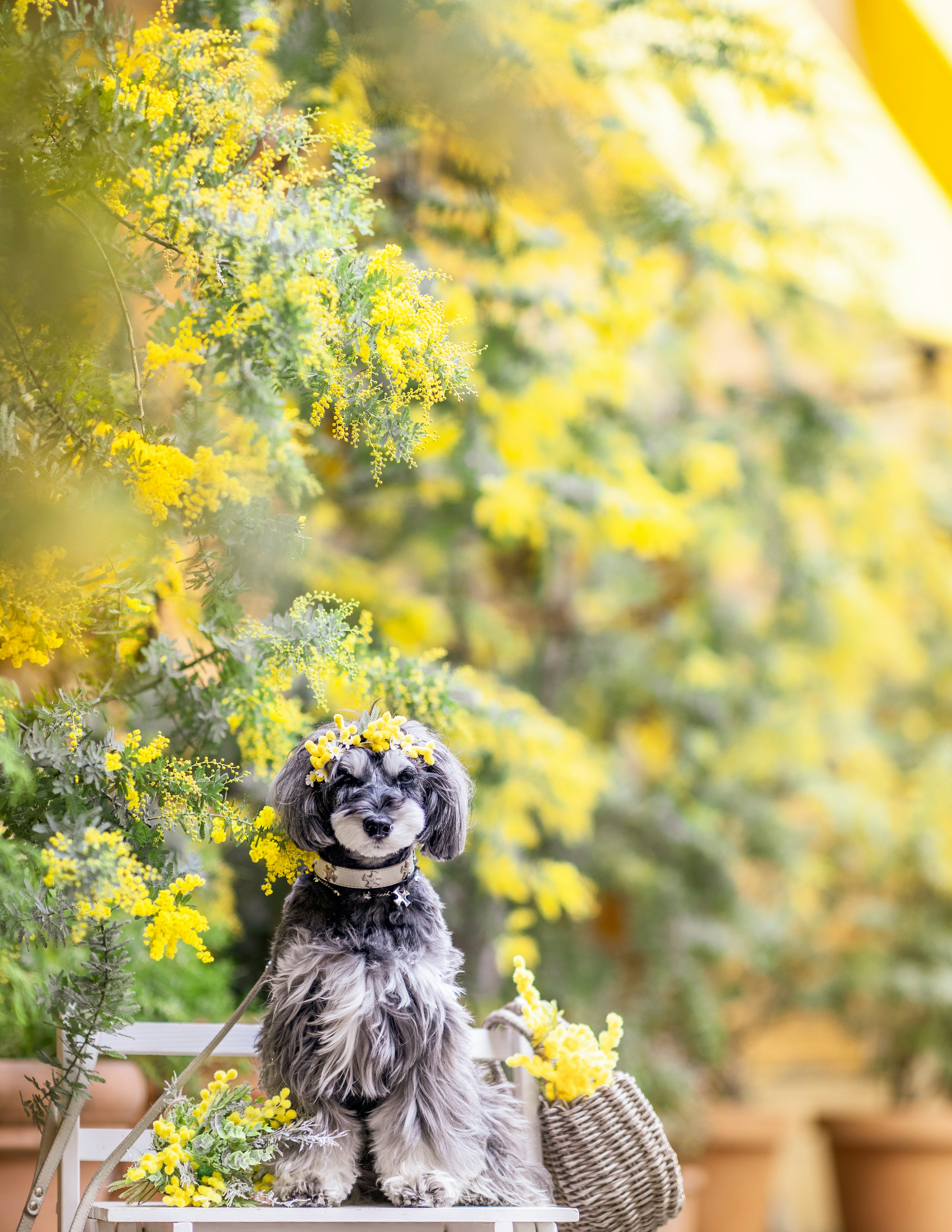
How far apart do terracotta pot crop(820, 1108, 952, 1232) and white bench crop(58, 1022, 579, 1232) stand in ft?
8.30

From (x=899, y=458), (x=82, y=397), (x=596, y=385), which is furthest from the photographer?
(x=899, y=458)

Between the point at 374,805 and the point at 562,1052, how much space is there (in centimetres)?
41

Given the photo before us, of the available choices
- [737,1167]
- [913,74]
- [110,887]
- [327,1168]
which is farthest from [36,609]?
[737,1167]

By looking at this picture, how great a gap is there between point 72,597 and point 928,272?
295cm

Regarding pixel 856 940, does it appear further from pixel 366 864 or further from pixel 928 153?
pixel 366 864

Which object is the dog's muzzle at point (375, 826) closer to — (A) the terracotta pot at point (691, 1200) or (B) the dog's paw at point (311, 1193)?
(B) the dog's paw at point (311, 1193)

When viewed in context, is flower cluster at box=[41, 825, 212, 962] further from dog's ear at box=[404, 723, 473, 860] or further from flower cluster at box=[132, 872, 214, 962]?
dog's ear at box=[404, 723, 473, 860]

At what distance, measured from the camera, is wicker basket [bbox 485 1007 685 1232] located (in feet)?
4.24

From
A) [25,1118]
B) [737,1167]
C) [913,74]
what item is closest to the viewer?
[25,1118]

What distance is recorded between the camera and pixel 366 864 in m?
1.25

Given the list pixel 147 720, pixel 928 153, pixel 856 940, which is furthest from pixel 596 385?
pixel 856 940

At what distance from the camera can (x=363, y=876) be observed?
1258 millimetres

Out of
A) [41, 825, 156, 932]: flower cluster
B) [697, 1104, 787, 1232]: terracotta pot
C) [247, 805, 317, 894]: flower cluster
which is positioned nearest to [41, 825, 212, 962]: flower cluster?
[41, 825, 156, 932]: flower cluster

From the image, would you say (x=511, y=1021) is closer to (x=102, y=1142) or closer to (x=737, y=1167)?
(x=102, y=1142)
